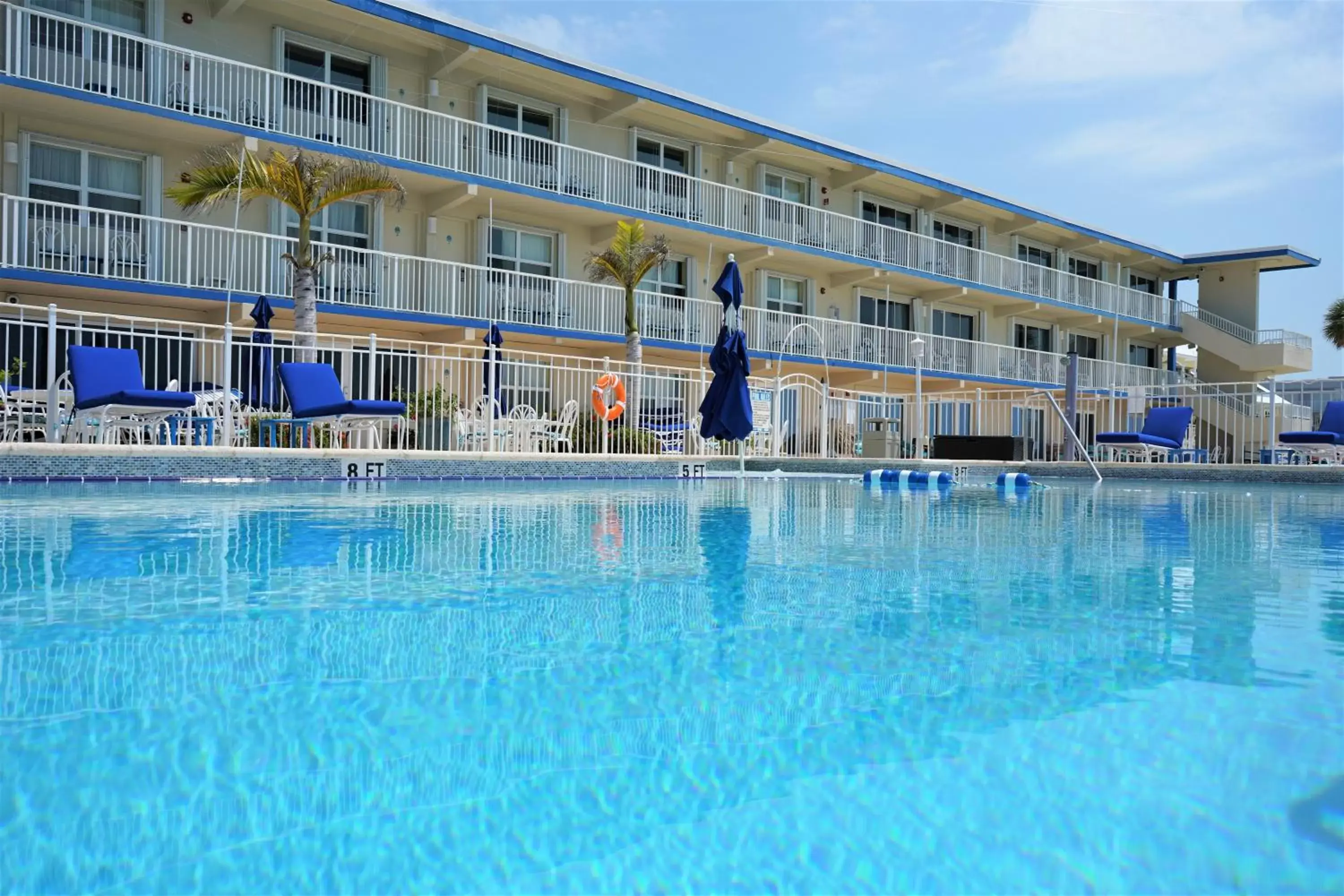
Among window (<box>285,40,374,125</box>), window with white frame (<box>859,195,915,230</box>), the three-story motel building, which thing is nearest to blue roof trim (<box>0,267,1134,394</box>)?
the three-story motel building

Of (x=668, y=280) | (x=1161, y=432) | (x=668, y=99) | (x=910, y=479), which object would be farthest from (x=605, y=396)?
(x=1161, y=432)

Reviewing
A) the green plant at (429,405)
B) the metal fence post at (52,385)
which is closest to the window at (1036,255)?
the green plant at (429,405)

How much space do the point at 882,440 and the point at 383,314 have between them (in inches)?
345

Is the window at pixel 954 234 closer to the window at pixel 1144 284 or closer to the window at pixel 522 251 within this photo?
the window at pixel 1144 284

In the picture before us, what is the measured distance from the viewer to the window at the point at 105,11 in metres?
15.2

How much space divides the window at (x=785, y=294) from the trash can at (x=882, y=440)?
791 cm

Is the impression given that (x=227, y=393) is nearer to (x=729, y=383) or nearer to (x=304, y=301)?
(x=304, y=301)

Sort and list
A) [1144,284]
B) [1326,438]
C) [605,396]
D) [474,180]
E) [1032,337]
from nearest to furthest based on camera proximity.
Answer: [605,396], [1326,438], [474,180], [1032,337], [1144,284]

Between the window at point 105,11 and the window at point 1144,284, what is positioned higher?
the window at point 105,11

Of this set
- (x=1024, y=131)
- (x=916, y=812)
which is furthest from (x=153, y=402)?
(x=1024, y=131)

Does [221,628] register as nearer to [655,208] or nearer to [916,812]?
[916,812]

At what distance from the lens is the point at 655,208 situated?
69.8ft

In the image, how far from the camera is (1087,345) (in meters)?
33.6

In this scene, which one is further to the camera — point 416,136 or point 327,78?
point 416,136
